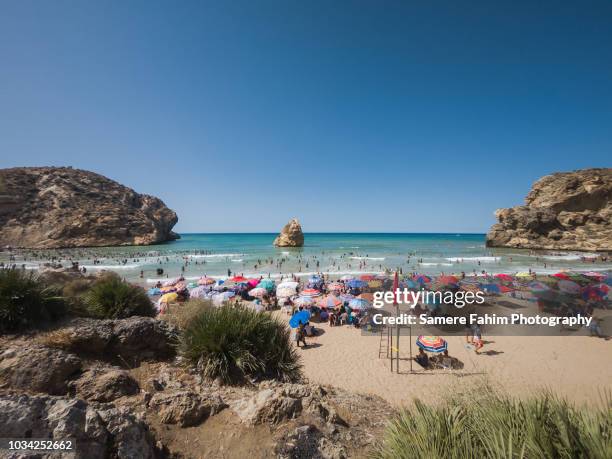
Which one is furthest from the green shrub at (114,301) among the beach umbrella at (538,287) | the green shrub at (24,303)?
the beach umbrella at (538,287)

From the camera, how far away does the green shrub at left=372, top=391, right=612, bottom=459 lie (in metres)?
1.91

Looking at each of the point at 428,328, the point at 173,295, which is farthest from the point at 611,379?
the point at 173,295

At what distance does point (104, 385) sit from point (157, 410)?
2.96ft

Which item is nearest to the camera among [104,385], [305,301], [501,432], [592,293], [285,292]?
[501,432]

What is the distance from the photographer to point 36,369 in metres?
3.38

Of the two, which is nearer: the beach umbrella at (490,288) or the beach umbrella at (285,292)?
the beach umbrella at (490,288)

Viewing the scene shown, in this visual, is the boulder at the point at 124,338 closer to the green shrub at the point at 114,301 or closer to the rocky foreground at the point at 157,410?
the rocky foreground at the point at 157,410

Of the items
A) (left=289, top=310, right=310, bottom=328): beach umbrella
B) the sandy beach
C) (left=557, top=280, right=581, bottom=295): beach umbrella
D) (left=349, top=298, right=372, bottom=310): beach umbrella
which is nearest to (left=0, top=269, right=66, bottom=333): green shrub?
the sandy beach

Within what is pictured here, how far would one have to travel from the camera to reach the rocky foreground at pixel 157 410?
2.19 metres

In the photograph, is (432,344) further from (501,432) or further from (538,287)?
(538,287)

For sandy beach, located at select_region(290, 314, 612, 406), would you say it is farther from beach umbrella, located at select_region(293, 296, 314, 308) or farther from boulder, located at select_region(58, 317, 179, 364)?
boulder, located at select_region(58, 317, 179, 364)

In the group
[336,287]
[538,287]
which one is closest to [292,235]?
[336,287]

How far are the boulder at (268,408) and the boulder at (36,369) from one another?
2361 millimetres

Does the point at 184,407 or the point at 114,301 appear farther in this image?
the point at 114,301
